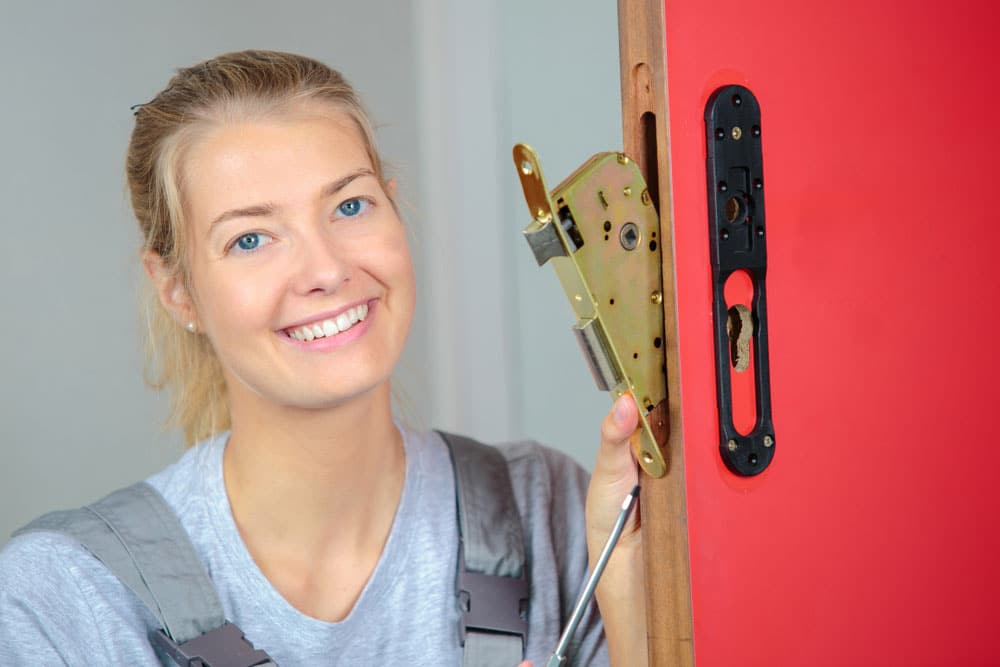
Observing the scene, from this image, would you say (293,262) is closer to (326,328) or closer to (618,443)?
(326,328)

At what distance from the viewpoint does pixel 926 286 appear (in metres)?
1.17

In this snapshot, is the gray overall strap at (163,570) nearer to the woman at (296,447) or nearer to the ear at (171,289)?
the woman at (296,447)

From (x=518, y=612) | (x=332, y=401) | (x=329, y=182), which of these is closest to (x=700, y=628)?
(x=518, y=612)

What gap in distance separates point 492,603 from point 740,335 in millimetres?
505

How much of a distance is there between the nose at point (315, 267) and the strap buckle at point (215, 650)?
359mm

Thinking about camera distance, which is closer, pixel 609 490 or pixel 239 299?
pixel 609 490

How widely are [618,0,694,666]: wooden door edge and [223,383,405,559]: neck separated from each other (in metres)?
0.50

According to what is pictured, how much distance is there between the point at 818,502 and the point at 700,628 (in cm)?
17

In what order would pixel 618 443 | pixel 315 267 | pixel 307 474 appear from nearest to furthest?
1. pixel 618 443
2. pixel 315 267
3. pixel 307 474

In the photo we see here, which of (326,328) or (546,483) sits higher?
(326,328)

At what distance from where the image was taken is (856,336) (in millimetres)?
1088

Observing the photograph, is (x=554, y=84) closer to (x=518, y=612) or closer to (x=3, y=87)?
(x=3, y=87)

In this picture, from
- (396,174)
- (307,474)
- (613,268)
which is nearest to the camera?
(613,268)

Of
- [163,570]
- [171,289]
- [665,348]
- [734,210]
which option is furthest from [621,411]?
[171,289]
